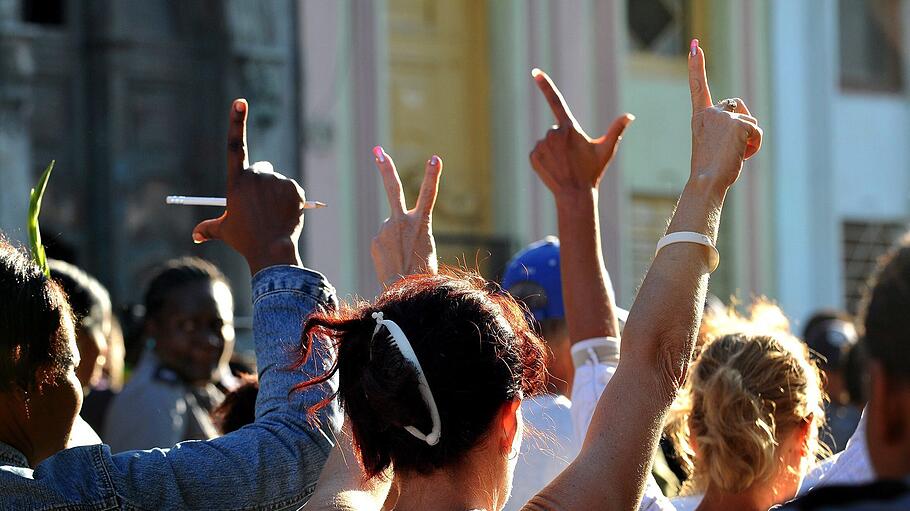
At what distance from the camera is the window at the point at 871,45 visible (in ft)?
52.3

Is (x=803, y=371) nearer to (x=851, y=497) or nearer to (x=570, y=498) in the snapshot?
(x=570, y=498)

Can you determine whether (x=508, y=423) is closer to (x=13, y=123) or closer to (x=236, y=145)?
(x=236, y=145)

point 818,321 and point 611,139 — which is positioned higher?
point 611,139

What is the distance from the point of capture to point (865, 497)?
1369 mm

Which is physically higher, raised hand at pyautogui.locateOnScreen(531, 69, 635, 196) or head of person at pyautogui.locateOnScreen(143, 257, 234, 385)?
raised hand at pyautogui.locateOnScreen(531, 69, 635, 196)

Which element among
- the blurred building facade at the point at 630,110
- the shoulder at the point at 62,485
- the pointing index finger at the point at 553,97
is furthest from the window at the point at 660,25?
the shoulder at the point at 62,485

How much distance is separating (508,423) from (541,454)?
97 cm

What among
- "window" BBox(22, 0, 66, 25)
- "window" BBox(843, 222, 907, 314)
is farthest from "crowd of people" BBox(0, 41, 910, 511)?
"window" BBox(843, 222, 907, 314)

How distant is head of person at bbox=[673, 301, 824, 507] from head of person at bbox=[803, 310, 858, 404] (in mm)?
3465

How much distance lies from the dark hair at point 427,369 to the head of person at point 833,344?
434cm

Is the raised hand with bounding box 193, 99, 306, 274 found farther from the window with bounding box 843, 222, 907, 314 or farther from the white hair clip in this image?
the window with bounding box 843, 222, 907, 314

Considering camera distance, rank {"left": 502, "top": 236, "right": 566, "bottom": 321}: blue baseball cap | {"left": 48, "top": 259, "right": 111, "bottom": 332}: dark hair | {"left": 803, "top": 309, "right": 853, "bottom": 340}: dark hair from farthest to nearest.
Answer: {"left": 803, "top": 309, "right": 853, "bottom": 340}: dark hair < {"left": 48, "top": 259, "right": 111, "bottom": 332}: dark hair < {"left": 502, "top": 236, "right": 566, "bottom": 321}: blue baseball cap

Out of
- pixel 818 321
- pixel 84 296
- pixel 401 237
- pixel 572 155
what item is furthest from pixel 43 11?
pixel 572 155

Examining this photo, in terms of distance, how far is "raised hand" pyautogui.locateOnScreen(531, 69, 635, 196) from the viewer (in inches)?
107
